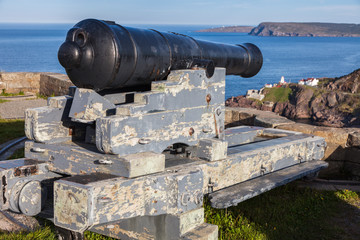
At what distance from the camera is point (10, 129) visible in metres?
7.99

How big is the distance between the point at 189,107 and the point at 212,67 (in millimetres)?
480

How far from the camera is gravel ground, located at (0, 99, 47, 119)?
9.34m

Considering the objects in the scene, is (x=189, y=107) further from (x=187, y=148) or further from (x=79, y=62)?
(x=79, y=62)

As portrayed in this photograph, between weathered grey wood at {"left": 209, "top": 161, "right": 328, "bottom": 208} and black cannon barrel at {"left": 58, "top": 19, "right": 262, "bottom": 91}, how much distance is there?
3.69 ft

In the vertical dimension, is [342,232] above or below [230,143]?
below

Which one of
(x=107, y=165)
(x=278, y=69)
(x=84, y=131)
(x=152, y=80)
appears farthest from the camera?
(x=278, y=69)

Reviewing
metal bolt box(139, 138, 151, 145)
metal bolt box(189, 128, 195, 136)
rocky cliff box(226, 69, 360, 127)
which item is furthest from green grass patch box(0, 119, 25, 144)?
rocky cliff box(226, 69, 360, 127)

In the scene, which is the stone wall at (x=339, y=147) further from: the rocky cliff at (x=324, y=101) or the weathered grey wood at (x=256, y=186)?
the rocky cliff at (x=324, y=101)

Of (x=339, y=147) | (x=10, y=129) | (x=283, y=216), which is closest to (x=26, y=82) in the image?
(x=10, y=129)

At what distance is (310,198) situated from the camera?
5.02m

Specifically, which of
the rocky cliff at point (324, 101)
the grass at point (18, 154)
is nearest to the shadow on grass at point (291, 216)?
the grass at point (18, 154)

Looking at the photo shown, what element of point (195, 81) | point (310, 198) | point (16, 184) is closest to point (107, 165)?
point (16, 184)

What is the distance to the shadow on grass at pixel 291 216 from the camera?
4118mm

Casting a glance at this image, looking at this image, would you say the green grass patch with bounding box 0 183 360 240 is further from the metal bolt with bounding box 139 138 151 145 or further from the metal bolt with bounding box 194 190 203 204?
the metal bolt with bounding box 139 138 151 145
